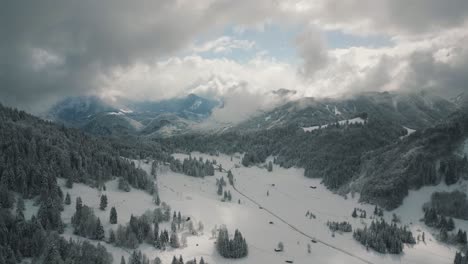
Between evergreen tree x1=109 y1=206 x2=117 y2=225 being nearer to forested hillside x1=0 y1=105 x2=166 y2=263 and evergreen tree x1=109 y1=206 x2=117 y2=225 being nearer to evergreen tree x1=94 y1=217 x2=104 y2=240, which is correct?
evergreen tree x1=94 y1=217 x2=104 y2=240

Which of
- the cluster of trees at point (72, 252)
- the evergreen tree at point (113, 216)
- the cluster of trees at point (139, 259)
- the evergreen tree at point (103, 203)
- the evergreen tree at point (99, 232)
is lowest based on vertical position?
the cluster of trees at point (139, 259)

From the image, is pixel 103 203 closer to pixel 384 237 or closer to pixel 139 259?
pixel 139 259

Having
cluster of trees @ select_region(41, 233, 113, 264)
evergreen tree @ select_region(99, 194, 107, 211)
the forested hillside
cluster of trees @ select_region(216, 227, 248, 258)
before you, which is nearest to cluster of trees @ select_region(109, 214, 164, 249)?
cluster of trees @ select_region(41, 233, 113, 264)

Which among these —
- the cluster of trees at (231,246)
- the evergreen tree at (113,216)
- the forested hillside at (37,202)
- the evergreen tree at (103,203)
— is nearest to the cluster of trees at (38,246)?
the forested hillside at (37,202)

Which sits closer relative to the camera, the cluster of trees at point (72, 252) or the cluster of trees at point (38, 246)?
the cluster of trees at point (38, 246)

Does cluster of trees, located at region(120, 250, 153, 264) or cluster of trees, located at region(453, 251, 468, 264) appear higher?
cluster of trees, located at region(453, 251, 468, 264)

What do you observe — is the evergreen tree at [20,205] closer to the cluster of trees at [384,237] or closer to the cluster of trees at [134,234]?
the cluster of trees at [134,234]

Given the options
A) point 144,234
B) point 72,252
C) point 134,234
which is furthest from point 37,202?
point 144,234
